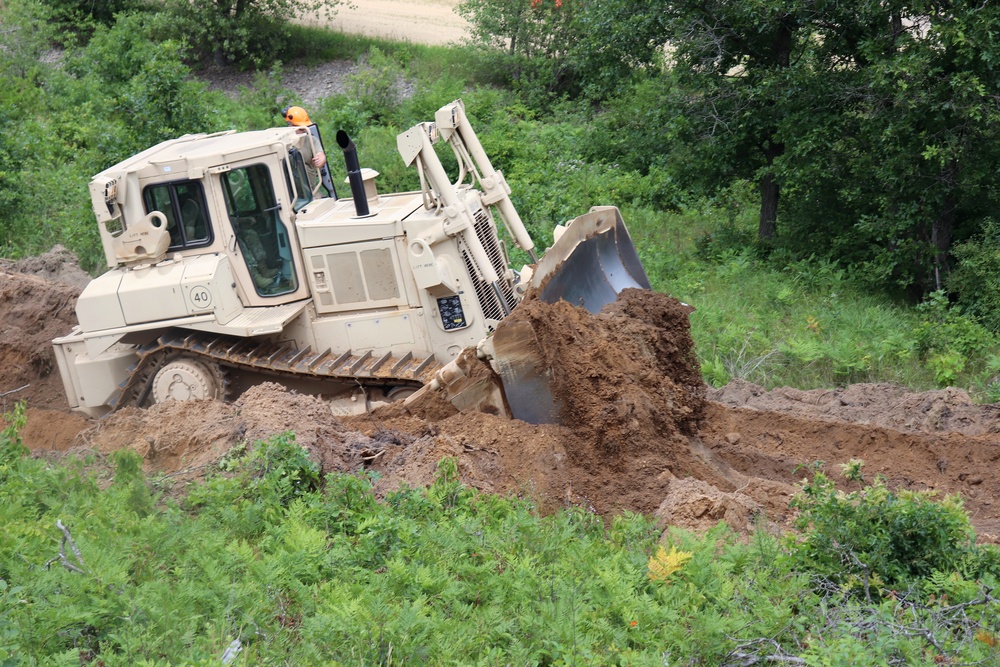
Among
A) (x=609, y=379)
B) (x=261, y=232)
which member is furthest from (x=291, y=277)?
(x=609, y=379)

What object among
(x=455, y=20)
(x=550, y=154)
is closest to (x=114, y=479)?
(x=550, y=154)

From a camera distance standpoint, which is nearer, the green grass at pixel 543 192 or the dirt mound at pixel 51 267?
the green grass at pixel 543 192

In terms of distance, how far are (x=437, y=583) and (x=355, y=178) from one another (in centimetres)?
471

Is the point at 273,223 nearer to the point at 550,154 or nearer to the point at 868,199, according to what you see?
the point at 868,199

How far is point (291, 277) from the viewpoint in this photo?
947 centimetres

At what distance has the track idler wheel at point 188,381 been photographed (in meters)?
9.38

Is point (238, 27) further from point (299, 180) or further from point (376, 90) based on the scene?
point (299, 180)

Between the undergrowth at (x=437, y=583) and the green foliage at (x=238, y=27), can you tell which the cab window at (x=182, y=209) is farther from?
the green foliage at (x=238, y=27)

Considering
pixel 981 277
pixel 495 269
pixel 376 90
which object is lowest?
pixel 981 277

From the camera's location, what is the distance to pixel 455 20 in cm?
3073

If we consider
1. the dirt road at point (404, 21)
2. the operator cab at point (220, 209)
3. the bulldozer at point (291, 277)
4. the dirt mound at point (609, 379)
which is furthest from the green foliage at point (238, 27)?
the dirt mound at point (609, 379)

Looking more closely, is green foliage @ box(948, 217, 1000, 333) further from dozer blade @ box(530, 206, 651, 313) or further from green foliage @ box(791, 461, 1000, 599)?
green foliage @ box(791, 461, 1000, 599)

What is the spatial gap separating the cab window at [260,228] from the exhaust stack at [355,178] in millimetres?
731

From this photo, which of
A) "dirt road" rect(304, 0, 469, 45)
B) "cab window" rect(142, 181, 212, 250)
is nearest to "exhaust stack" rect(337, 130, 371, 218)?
"cab window" rect(142, 181, 212, 250)
